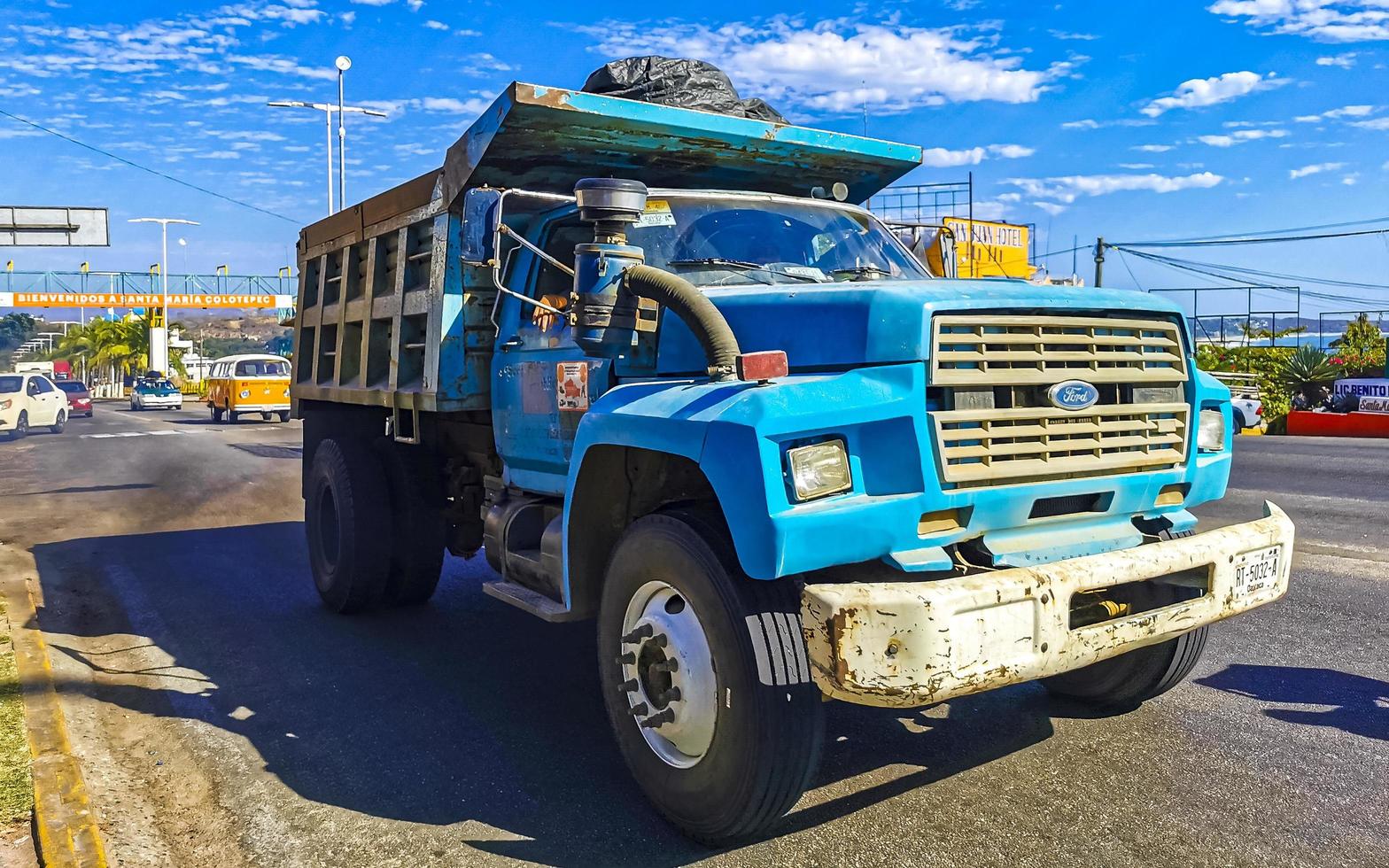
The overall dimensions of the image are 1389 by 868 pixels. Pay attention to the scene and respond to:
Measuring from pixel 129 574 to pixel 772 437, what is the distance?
6895 mm

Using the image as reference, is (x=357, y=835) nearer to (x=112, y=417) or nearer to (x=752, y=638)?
(x=752, y=638)

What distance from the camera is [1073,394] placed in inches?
146

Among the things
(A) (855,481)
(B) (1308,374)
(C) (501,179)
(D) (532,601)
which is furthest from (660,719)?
(B) (1308,374)

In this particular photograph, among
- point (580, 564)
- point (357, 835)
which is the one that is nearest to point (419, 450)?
point (580, 564)

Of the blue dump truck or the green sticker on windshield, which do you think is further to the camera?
the green sticker on windshield

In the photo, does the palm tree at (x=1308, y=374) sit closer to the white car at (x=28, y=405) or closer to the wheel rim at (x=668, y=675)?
the wheel rim at (x=668, y=675)

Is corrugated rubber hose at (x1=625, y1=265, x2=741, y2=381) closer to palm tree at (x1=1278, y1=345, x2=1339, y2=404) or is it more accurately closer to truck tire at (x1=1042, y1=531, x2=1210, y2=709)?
truck tire at (x1=1042, y1=531, x2=1210, y2=709)

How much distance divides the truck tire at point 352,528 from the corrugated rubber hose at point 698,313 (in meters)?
3.23

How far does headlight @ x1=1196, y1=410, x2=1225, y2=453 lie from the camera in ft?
14.0

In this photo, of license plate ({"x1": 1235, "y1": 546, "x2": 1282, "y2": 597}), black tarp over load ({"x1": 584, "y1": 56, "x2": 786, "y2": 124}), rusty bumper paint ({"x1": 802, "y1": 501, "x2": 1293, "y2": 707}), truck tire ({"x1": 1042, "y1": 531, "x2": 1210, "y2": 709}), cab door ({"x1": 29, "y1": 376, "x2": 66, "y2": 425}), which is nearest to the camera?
rusty bumper paint ({"x1": 802, "y1": 501, "x2": 1293, "y2": 707})

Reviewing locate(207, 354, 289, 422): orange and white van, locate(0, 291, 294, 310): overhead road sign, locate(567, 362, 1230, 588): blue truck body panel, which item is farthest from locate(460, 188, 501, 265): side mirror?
locate(0, 291, 294, 310): overhead road sign

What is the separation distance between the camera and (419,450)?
6723 mm

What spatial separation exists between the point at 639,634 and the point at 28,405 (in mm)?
29670

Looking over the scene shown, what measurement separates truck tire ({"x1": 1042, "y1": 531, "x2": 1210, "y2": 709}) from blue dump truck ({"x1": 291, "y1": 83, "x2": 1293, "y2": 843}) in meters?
0.01
